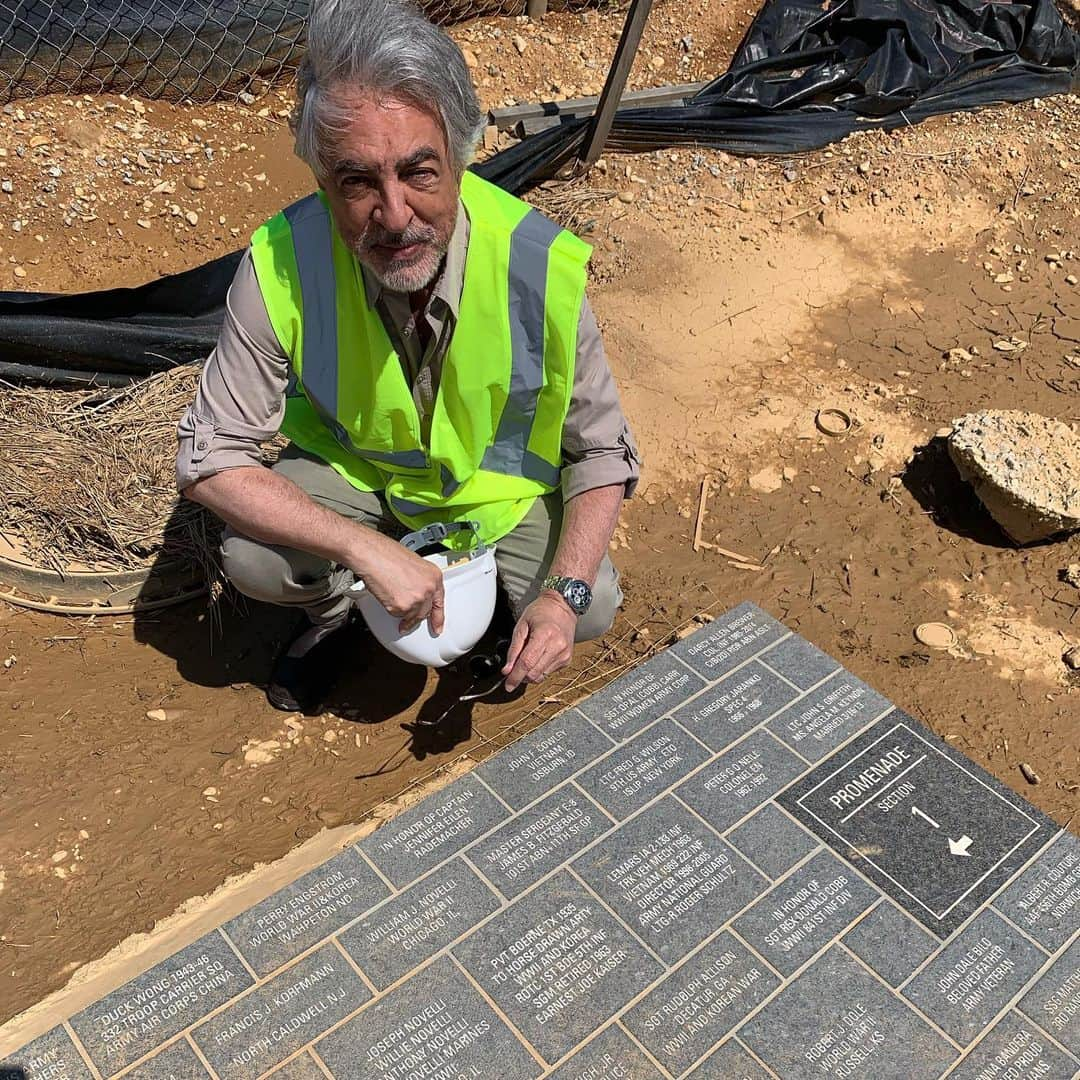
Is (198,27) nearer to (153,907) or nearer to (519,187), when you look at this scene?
(519,187)

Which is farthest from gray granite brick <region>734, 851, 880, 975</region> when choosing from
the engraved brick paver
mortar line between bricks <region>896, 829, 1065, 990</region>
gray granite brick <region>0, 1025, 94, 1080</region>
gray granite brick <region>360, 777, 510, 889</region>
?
gray granite brick <region>0, 1025, 94, 1080</region>

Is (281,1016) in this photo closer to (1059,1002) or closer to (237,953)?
(237,953)

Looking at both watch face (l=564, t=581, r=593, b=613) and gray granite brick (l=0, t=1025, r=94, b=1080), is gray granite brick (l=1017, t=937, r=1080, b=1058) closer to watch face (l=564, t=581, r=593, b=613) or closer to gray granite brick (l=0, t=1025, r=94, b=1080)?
watch face (l=564, t=581, r=593, b=613)

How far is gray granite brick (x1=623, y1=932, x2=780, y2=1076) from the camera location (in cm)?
207

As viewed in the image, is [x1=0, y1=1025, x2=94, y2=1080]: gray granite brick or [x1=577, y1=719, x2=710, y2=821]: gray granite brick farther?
[x1=577, y1=719, x2=710, y2=821]: gray granite brick

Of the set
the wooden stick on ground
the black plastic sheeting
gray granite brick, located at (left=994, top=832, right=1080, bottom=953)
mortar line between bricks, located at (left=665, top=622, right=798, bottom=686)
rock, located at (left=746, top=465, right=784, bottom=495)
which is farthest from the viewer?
the black plastic sheeting

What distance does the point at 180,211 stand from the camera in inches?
192

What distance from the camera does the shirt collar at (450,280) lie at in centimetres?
235

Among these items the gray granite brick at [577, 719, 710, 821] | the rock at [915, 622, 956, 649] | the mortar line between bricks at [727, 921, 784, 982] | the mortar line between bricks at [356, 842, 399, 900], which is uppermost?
the gray granite brick at [577, 719, 710, 821]

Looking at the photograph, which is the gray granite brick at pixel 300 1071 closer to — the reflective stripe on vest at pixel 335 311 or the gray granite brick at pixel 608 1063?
the gray granite brick at pixel 608 1063

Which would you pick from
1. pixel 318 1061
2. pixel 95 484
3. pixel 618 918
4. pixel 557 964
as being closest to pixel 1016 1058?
pixel 618 918

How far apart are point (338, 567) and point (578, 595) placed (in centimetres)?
76

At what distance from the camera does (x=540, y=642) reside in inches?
93.8

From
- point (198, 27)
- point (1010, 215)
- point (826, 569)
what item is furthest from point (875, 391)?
point (198, 27)
